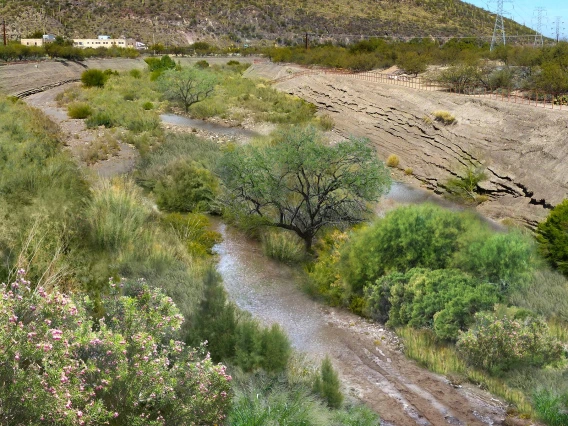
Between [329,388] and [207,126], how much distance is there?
34663mm

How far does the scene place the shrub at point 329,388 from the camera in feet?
32.6

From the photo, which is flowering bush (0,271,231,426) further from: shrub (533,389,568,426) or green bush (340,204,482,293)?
green bush (340,204,482,293)

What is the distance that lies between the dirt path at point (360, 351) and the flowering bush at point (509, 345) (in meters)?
0.68

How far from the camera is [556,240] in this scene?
16.8m

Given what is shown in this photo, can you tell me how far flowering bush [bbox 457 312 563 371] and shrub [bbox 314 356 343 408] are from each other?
3022 millimetres

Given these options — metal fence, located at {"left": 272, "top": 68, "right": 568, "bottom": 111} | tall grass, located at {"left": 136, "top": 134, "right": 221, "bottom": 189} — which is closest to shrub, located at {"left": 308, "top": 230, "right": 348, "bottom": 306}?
tall grass, located at {"left": 136, "top": 134, "right": 221, "bottom": 189}

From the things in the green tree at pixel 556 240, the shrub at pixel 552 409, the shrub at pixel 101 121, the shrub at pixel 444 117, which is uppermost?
the shrub at pixel 444 117

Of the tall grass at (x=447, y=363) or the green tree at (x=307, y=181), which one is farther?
the green tree at (x=307, y=181)

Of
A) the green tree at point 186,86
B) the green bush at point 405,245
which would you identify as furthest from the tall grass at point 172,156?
the green tree at point 186,86

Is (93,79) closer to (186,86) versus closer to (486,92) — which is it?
(186,86)

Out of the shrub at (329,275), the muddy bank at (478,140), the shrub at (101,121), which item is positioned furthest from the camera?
the shrub at (101,121)

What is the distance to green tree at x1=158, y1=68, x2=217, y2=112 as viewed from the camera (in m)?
49.0

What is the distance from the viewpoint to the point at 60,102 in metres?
48.6

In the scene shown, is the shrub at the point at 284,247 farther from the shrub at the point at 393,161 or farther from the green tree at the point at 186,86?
the green tree at the point at 186,86
